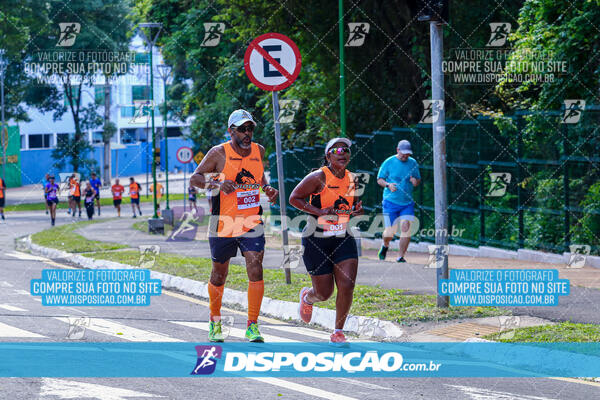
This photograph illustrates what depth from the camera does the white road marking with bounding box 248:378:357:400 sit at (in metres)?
6.48

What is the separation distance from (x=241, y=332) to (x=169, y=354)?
139cm

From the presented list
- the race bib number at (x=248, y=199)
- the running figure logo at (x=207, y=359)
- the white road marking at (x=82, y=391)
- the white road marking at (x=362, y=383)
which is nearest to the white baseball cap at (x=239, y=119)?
the race bib number at (x=248, y=199)

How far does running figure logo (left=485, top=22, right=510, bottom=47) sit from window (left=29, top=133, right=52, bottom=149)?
54426mm

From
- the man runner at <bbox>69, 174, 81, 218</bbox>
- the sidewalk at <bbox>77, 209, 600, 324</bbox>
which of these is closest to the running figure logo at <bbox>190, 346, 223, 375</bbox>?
the sidewalk at <bbox>77, 209, 600, 324</bbox>

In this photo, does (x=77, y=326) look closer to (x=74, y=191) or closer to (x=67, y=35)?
(x=67, y=35)

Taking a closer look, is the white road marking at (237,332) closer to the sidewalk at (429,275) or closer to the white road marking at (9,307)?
the white road marking at (9,307)

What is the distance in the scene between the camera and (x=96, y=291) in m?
12.3

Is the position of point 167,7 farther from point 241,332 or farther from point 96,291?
point 241,332

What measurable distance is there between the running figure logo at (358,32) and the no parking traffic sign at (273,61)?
36.9ft

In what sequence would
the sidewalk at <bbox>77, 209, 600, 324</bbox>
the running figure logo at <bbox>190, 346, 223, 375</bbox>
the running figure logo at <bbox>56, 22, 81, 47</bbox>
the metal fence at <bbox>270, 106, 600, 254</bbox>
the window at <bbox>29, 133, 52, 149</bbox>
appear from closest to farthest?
the running figure logo at <bbox>190, 346, 223, 375</bbox> < the sidewalk at <bbox>77, 209, 600, 324</bbox> < the metal fence at <bbox>270, 106, 600, 254</bbox> < the running figure logo at <bbox>56, 22, 81, 47</bbox> < the window at <bbox>29, 133, 52, 149</bbox>

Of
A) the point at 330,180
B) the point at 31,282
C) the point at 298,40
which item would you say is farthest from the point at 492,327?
the point at 298,40

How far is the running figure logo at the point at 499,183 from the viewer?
16328 mm

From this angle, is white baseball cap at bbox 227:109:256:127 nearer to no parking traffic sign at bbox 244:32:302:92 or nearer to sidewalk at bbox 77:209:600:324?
no parking traffic sign at bbox 244:32:302:92

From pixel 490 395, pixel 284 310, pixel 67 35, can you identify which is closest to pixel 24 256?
pixel 67 35
